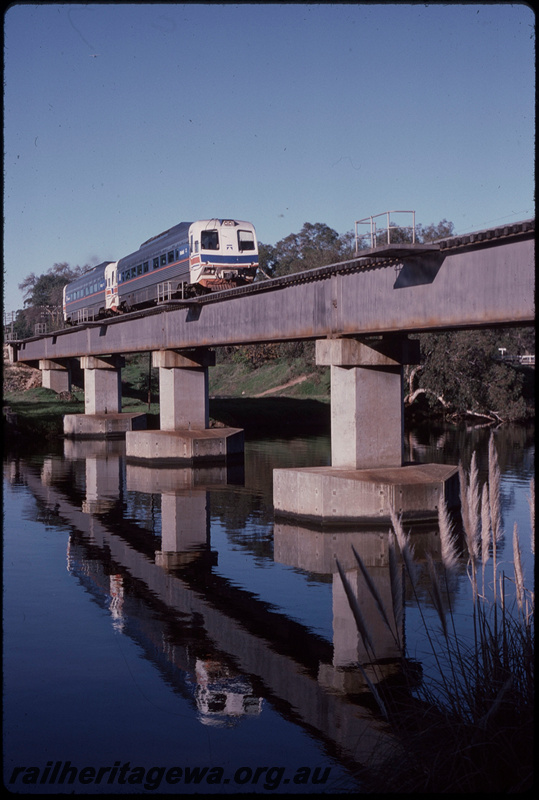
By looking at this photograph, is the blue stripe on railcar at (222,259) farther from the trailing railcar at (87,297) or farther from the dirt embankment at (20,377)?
the dirt embankment at (20,377)

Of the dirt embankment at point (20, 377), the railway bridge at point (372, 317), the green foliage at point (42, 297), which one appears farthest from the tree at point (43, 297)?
the railway bridge at point (372, 317)

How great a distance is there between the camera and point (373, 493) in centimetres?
2019

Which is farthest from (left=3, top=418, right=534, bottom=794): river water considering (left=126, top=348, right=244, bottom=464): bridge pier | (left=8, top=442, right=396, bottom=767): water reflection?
(left=126, top=348, right=244, bottom=464): bridge pier

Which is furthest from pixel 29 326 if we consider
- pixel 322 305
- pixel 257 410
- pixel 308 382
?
pixel 322 305

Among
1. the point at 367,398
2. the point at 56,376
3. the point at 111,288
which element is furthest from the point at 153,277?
the point at 56,376

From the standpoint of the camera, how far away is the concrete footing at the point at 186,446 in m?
35.8

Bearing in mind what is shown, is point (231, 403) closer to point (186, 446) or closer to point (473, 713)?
point (186, 446)

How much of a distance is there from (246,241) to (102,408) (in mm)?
19808

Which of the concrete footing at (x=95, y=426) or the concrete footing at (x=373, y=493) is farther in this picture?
the concrete footing at (x=95, y=426)

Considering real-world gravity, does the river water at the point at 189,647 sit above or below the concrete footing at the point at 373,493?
below

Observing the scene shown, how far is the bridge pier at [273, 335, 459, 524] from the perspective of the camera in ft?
67.2

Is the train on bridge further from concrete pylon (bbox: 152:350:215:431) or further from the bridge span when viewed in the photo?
concrete pylon (bbox: 152:350:215:431)

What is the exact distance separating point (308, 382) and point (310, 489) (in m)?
55.2

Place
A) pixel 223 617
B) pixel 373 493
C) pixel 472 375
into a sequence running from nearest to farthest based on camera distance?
pixel 223 617
pixel 373 493
pixel 472 375
